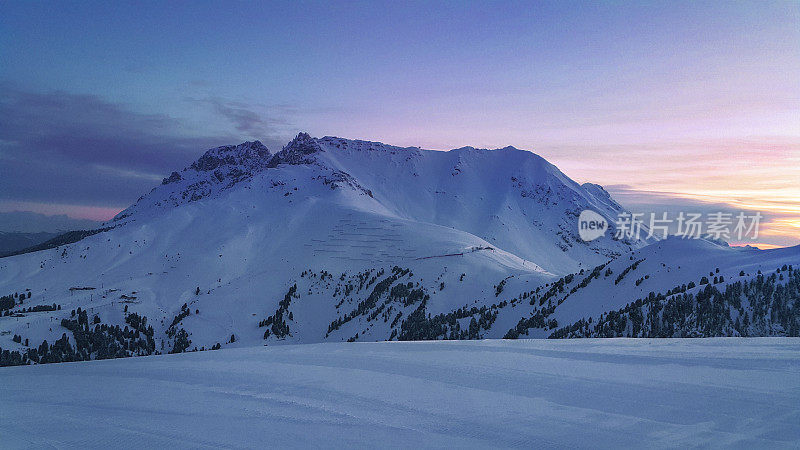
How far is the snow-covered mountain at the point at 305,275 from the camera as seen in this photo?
1003 inches

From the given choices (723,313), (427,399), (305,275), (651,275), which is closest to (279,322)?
(305,275)

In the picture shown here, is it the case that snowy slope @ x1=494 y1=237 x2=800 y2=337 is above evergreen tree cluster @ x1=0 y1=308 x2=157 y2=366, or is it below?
above

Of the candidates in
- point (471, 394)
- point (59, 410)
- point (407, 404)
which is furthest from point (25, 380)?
point (471, 394)

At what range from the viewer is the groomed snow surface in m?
3.28

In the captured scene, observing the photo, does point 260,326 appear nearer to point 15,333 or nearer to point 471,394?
point 15,333

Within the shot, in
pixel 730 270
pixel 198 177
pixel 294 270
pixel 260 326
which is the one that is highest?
pixel 198 177

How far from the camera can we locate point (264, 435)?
3.31 meters

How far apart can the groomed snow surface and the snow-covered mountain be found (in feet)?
50.8

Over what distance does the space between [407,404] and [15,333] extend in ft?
118

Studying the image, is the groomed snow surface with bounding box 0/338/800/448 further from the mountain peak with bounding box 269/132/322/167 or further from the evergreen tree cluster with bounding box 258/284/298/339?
the mountain peak with bounding box 269/132/322/167

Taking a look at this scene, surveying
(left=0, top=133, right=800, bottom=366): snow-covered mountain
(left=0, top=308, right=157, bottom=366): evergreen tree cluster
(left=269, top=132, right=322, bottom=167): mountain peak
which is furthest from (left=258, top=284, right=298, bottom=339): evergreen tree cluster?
(left=269, top=132, right=322, bottom=167): mountain peak

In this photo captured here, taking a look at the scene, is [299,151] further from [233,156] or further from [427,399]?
[427,399]

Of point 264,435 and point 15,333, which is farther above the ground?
point 264,435

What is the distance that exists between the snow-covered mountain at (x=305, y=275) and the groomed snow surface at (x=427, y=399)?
15484mm
